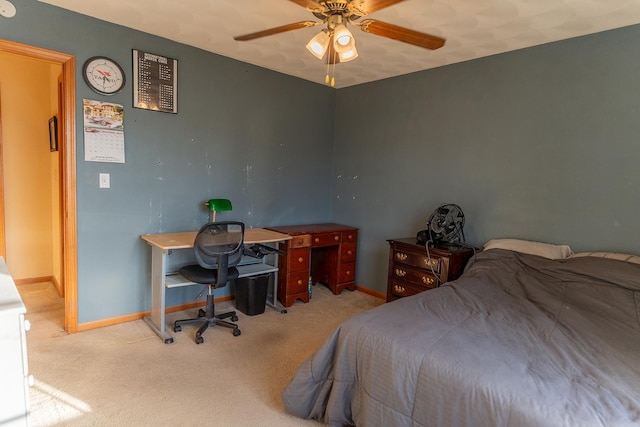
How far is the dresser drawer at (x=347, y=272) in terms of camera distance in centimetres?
418

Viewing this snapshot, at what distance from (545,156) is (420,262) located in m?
1.29

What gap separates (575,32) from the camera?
103 inches

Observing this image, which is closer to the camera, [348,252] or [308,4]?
[308,4]

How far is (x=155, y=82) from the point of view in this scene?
3125 millimetres

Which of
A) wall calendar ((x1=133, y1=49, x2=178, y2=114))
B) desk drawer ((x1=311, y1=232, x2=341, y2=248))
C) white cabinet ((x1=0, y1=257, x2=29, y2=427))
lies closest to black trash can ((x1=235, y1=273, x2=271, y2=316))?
desk drawer ((x1=311, y1=232, x2=341, y2=248))

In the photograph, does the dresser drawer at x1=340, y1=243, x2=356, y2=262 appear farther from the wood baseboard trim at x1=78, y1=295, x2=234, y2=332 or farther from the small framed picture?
the small framed picture

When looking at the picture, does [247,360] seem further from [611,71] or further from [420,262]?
[611,71]

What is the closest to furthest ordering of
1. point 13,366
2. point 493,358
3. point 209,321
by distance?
point 13,366, point 493,358, point 209,321

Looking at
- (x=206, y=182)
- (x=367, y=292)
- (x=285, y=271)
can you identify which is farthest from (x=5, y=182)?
(x=367, y=292)

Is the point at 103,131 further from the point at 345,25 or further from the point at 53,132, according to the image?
the point at 345,25

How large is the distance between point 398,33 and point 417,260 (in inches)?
74.7

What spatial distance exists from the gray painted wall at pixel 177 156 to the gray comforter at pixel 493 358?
1.99m

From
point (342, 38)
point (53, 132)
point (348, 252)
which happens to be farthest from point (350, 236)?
point (53, 132)

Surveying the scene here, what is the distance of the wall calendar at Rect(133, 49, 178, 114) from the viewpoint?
3.03 m
